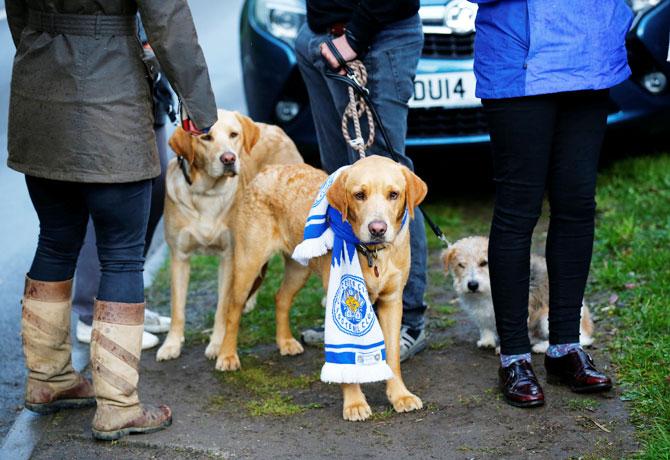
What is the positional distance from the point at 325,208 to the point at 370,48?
0.77 m

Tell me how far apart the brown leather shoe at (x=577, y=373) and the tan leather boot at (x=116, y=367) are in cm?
170

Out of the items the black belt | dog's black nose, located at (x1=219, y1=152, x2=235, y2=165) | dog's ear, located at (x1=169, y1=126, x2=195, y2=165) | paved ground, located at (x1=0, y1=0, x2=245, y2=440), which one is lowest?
paved ground, located at (x1=0, y1=0, x2=245, y2=440)

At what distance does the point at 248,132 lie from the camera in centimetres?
530

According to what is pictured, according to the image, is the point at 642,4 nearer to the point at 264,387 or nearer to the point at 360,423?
the point at 264,387

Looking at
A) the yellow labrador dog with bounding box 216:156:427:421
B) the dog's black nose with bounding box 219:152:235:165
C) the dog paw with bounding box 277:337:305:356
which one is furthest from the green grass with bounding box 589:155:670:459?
the dog's black nose with bounding box 219:152:235:165

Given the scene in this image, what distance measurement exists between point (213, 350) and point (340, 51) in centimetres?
167

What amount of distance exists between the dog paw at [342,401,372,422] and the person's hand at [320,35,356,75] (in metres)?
1.40

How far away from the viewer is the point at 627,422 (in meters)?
4.00

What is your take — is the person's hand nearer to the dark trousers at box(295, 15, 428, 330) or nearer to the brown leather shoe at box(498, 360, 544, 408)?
the dark trousers at box(295, 15, 428, 330)

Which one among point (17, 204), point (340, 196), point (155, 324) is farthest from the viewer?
point (17, 204)

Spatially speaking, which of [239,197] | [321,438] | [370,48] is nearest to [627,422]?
[321,438]

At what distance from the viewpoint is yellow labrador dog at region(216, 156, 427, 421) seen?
4109 millimetres

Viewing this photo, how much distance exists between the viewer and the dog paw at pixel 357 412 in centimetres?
426

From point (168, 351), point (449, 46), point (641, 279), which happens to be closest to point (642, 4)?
point (449, 46)
